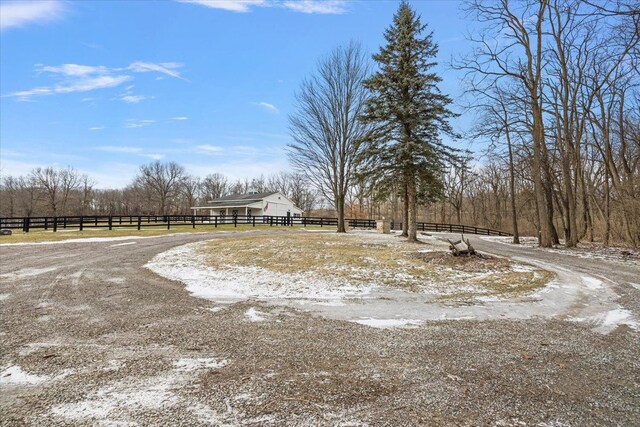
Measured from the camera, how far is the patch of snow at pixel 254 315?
504 centimetres

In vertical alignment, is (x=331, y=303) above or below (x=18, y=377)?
below

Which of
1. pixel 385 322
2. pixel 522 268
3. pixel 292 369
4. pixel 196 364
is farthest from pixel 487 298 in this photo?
pixel 196 364

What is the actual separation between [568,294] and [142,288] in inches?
358

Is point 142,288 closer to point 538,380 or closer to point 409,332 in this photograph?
point 409,332

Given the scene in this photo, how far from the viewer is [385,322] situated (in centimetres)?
498

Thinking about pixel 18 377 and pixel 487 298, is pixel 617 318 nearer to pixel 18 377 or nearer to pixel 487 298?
pixel 487 298

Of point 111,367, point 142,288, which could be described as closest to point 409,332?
point 111,367

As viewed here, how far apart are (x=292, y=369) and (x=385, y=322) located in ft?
7.12

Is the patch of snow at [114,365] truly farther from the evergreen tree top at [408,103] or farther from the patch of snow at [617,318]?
the evergreen tree top at [408,103]

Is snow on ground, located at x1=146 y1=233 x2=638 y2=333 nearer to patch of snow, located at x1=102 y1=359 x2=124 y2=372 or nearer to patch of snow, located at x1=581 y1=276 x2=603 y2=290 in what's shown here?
patch of snow, located at x1=581 y1=276 x2=603 y2=290

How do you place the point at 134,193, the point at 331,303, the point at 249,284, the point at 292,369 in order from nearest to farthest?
the point at 292,369
the point at 331,303
the point at 249,284
the point at 134,193

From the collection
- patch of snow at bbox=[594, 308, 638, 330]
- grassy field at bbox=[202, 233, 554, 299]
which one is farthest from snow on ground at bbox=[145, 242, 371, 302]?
patch of snow at bbox=[594, 308, 638, 330]

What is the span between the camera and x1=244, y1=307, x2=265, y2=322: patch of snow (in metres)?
5.04

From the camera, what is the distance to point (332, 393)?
2779 mm
